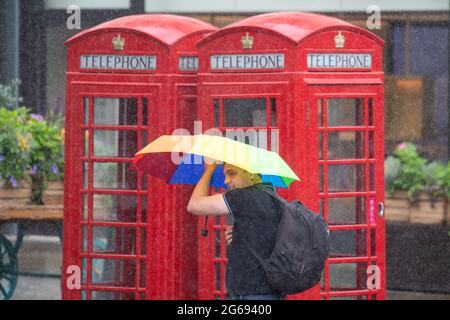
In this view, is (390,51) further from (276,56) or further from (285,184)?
(285,184)

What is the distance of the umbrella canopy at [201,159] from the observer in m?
6.53

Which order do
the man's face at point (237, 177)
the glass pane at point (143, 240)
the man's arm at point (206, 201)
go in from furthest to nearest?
1. the glass pane at point (143, 240)
2. the man's face at point (237, 177)
3. the man's arm at point (206, 201)

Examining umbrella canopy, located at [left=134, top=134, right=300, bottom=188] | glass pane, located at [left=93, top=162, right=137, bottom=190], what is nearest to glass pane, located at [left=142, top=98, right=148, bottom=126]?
glass pane, located at [left=93, top=162, right=137, bottom=190]

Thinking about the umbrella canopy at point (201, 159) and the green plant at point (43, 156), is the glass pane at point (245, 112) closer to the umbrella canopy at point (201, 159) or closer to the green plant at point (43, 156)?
the umbrella canopy at point (201, 159)

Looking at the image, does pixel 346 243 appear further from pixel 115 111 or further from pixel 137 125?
pixel 115 111

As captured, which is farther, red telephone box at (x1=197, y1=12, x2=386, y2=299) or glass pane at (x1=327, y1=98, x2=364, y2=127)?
glass pane at (x1=327, y1=98, x2=364, y2=127)

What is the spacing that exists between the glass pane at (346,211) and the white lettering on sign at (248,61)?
1.15m

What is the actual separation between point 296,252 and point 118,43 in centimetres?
274

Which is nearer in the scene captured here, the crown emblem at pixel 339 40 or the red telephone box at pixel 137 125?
the crown emblem at pixel 339 40

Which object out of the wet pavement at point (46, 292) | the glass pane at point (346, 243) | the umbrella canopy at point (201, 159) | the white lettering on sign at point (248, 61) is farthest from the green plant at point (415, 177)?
→ the umbrella canopy at point (201, 159)

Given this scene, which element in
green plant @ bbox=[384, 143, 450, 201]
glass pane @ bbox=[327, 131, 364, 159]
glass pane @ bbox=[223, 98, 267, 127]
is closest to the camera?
glass pane @ bbox=[223, 98, 267, 127]

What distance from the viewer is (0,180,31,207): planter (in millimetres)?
10414

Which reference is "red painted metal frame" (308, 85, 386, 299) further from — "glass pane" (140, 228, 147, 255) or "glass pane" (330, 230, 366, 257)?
"glass pane" (140, 228, 147, 255)
